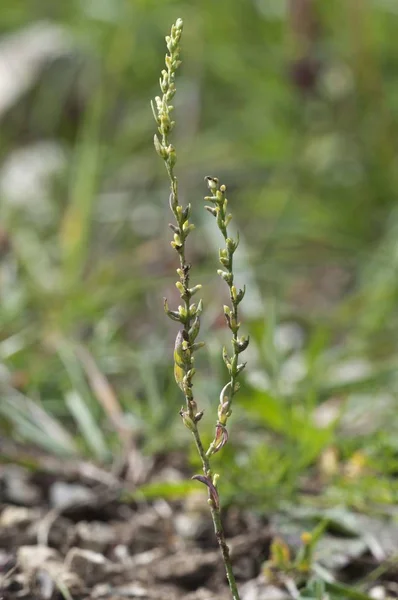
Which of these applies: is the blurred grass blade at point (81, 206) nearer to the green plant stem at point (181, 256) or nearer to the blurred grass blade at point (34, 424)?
the blurred grass blade at point (34, 424)

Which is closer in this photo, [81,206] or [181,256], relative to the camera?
[181,256]

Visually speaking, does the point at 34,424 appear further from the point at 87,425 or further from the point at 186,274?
the point at 186,274

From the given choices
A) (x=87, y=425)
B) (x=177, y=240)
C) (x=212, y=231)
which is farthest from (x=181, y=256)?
(x=212, y=231)

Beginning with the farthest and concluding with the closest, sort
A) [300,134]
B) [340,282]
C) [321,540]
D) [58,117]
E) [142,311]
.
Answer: [58,117]
[300,134]
[340,282]
[142,311]
[321,540]

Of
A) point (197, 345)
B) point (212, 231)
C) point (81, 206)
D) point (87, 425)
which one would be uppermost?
point (81, 206)

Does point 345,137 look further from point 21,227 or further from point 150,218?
point 21,227

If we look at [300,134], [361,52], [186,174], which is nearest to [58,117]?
[186,174]

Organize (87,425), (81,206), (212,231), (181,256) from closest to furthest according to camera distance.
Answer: (181,256) → (87,425) → (212,231) → (81,206)

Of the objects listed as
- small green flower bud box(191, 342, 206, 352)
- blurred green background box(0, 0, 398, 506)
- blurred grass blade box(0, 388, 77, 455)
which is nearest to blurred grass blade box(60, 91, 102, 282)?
blurred green background box(0, 0, 398, 506)
